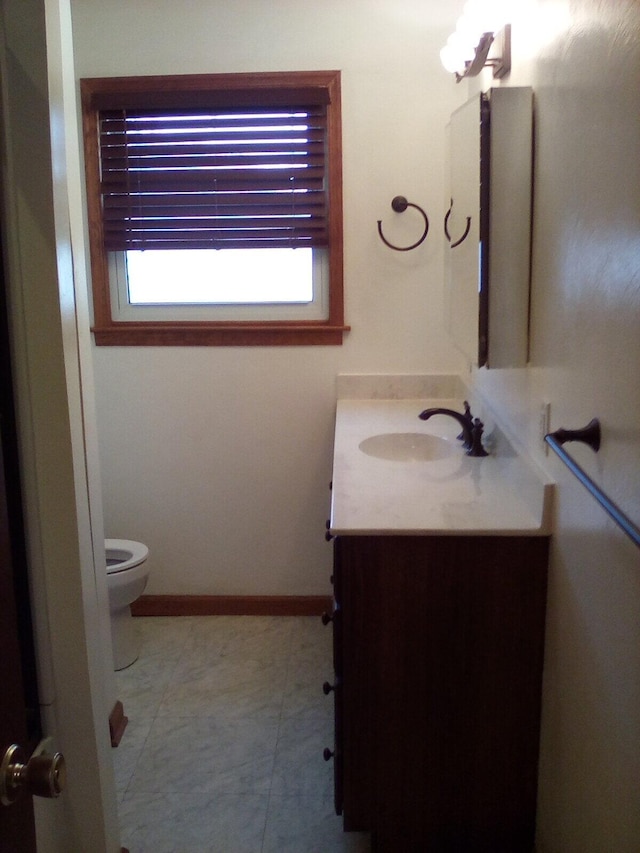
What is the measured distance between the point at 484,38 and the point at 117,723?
2301mm

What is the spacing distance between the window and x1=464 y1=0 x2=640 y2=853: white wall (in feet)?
3.84

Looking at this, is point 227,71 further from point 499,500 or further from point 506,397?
point 499,500

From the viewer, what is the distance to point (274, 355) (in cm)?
303

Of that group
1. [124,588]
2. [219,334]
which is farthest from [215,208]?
[124,588]

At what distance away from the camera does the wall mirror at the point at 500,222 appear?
179cm

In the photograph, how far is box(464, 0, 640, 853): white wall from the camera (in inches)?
47.1

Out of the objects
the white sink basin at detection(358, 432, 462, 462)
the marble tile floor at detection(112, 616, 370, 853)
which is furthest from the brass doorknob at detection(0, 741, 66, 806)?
the white sink basin at detection(358, 432, 462, 462)

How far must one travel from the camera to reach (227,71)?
111 inches

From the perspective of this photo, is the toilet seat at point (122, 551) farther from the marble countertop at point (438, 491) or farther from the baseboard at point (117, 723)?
the marble countertop at point (438, 491)

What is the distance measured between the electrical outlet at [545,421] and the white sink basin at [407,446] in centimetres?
78

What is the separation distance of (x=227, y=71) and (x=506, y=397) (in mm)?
1646

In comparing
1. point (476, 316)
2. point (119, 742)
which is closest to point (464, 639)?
point (476, 316)

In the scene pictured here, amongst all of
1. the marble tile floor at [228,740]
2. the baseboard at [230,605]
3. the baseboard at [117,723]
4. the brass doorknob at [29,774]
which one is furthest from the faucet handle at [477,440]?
the brass doorknob at [29,774]

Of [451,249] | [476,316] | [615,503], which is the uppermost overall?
[451,249]
